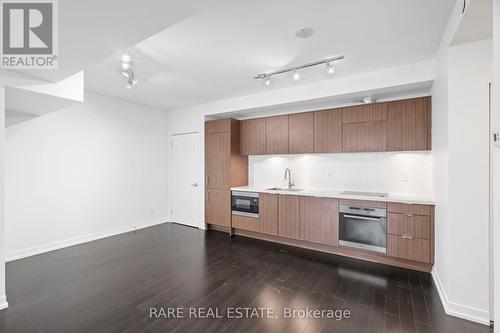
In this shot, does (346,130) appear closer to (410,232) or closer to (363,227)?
(363,227)

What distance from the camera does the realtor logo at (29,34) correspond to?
4.52 feet

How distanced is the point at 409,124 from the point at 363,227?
1.60 meters

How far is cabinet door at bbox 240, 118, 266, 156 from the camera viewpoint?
4.54 meters

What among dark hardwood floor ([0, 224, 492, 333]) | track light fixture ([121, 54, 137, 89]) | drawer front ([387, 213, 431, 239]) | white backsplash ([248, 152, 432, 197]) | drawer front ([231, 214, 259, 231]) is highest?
track light fixture ([121, 54, 137, 89])

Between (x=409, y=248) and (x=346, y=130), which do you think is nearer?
(x=409, y=248)

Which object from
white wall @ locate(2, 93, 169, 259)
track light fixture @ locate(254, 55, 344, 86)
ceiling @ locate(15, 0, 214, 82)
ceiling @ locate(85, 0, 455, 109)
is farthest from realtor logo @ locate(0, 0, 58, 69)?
track light fixture @ locate(254, 55, 344, 86)

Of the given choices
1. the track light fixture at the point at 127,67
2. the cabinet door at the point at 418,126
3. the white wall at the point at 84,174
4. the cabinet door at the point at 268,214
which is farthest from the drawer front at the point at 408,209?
the white wall at the point at 84,174

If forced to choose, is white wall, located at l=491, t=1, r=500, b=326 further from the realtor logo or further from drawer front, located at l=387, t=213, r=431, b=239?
the realtor logo

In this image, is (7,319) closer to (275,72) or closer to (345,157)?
(275,72)

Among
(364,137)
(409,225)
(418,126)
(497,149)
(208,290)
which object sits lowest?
(208,290)

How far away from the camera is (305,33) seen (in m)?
2.37

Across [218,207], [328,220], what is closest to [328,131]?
[328,220]

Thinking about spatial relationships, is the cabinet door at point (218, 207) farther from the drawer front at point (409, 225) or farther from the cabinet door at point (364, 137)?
the drawer front at point (409, 225)

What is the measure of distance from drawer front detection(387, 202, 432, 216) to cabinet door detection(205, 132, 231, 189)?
2867 millimetres
